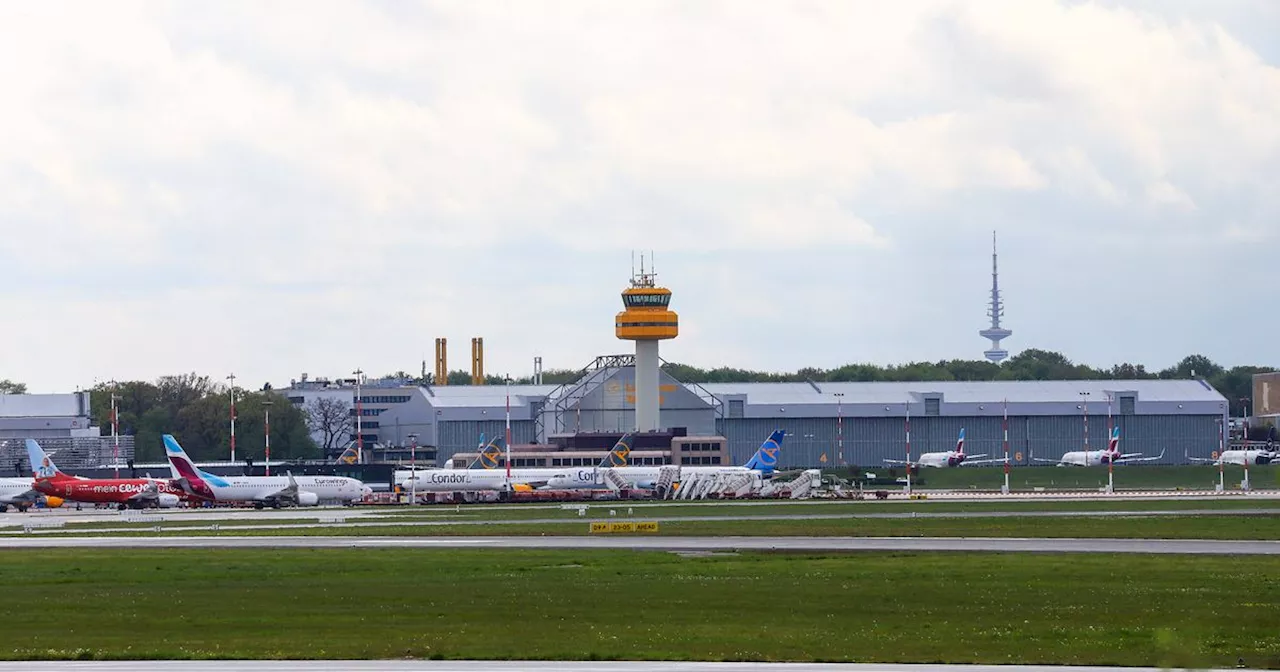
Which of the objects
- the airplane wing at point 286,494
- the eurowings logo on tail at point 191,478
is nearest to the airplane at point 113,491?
the eurowings logo on tail at point 191,478

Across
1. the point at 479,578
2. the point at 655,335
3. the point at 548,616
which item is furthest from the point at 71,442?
the point at 548,616

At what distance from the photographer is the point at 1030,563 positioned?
50281mm

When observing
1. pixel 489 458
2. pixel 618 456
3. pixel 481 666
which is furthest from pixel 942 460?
pixel 481 666

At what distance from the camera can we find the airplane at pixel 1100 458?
157675mm

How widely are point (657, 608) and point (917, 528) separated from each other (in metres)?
34.2

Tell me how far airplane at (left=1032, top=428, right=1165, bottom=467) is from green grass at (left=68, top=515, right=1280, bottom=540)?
252ft

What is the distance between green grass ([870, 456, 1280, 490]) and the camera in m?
142

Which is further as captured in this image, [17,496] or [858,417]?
[858,417]

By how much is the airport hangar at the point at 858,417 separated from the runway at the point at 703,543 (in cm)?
9964

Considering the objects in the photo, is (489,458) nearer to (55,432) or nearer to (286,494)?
(286,494)

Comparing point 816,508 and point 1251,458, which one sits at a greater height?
point 1251,458

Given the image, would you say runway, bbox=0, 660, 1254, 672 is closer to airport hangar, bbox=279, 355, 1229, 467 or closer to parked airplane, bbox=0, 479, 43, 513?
parked airplane, bbox=0, 479, 43, 513

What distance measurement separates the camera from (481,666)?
28.4m

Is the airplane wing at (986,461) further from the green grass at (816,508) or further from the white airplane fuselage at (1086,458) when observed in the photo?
the green grass at (816,508)
